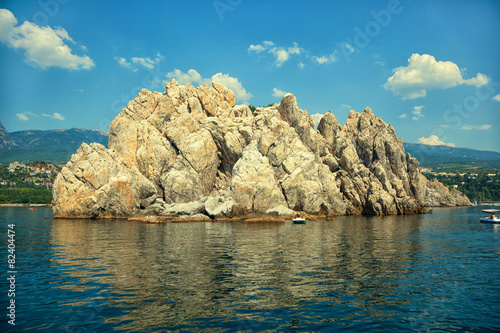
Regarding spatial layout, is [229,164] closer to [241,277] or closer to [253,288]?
[241,277]

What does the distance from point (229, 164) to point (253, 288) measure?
283 feet

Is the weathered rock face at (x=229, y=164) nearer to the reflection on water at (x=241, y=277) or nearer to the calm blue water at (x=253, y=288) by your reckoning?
the reflection on water at (x=241, y=277)

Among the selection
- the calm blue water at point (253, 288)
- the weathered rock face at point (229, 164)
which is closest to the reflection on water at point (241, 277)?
the calm blue water at point (253, 288)

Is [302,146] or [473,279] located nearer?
[473,279]

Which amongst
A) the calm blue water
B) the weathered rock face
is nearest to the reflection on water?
the calm blue water

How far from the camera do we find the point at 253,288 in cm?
1989

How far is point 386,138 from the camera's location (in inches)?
4464

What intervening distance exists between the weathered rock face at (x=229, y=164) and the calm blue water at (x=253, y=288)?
47.0 metres

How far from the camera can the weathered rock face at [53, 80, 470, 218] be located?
8175 cm

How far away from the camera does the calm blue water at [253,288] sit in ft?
47.8

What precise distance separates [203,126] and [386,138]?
64.8 metres

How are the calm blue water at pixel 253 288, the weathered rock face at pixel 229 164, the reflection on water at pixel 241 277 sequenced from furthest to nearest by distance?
the weathered rock face at pixel 229 164
the reflection on water at pixel 241 277
the calm blue water at pixel 253 288

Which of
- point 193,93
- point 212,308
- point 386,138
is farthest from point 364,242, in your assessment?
point 193,93

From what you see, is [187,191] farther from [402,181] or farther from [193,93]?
[402,181]
